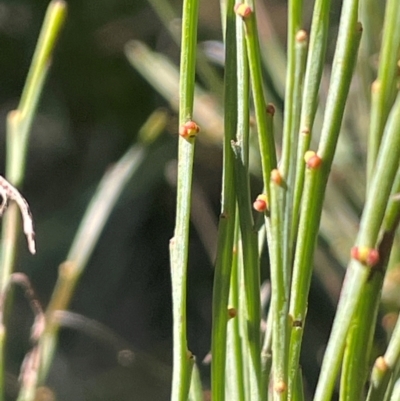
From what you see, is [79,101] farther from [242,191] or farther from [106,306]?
[242,191]

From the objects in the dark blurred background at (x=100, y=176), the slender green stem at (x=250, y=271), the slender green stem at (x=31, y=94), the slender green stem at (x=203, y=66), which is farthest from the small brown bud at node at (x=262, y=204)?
the dark blurred background at (x=100, y=176)

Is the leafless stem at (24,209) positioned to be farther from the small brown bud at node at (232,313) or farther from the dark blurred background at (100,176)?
the dark blurred background at (100,176)

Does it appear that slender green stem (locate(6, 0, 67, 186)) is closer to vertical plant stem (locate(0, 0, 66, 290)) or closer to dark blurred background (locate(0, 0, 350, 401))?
vertical plant stem (locate(0, 0, 66, 290))

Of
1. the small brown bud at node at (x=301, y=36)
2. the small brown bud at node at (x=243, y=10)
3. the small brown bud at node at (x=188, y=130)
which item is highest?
the small brown bud at node at (x=301, y=36)

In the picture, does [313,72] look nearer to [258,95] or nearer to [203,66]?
[258,95]

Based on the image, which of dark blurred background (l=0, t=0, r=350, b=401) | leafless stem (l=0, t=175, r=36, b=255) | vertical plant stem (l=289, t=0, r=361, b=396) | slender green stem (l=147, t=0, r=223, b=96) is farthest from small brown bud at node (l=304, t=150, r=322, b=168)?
dark blurred background (l=0, t=0, r=350, b=401)

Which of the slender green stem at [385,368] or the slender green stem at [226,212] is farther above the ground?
the slender green stem at [226,212]
